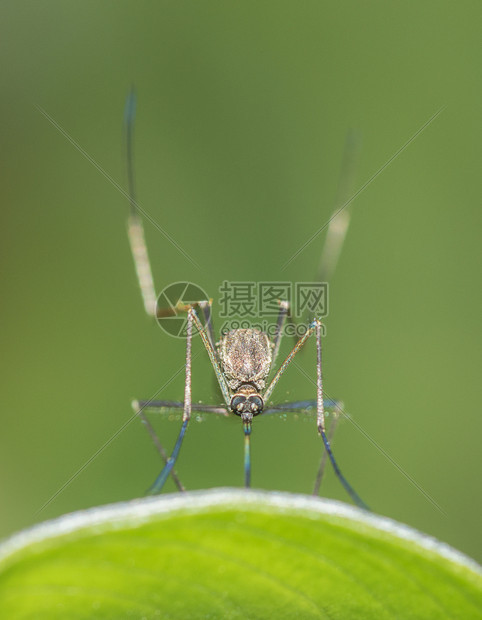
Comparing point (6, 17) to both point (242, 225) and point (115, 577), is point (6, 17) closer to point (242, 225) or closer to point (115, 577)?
point (242, 225)

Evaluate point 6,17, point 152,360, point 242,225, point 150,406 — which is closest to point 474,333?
point 242,225

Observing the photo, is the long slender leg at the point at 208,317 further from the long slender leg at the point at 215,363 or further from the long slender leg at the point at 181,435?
the long slender leg at the point at 181,435

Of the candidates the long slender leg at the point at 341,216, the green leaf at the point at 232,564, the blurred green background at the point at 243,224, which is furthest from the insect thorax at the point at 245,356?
the green leaf at the point at 232,564

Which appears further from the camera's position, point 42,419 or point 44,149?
point 44,149

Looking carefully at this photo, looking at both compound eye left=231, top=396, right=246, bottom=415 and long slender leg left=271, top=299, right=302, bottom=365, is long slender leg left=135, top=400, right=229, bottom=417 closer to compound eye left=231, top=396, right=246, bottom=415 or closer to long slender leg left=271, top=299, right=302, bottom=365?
compound eye left=231, top=396, right=246, bottom=415

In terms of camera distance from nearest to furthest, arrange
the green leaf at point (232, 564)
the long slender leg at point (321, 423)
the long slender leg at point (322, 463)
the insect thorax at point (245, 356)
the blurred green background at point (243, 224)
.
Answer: the green leaf at point (232, 564)
the long slender leg at point (321, 423)
the insect thorax at point (245, 356)
the long slender leg at point (322, 463)
the blurred green background at point (243, 224)

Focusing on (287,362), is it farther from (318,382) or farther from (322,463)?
(322,463)
